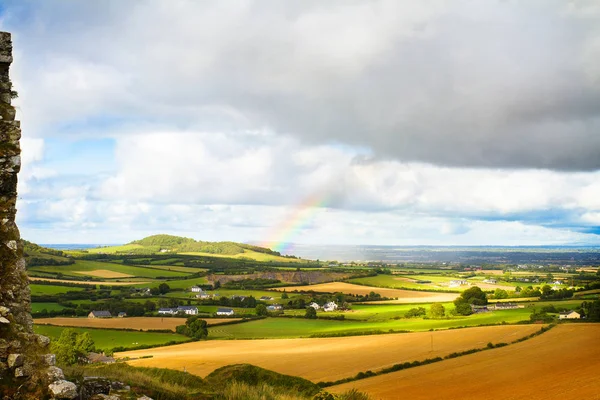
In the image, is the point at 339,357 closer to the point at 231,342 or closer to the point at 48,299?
the point at 231,342

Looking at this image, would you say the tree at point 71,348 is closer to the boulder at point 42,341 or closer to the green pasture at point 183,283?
the boulder at point 42,341

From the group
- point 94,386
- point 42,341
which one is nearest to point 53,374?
point 42,341

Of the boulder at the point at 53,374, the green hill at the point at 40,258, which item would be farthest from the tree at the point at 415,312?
the green hill at the point at 40,258

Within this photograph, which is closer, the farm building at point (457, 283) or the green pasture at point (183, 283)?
the green pasture at point (183, 283)

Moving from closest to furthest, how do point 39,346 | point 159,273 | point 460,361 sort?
point 39,346 < point 460,361 < point 159,273

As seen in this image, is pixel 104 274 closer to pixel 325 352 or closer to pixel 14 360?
pixel 325 352

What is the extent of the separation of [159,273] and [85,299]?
51.3m

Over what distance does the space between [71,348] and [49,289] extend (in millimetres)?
60403

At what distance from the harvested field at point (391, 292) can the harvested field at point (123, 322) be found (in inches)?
1800

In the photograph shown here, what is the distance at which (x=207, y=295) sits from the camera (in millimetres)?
112750

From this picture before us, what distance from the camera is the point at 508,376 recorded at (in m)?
36.3

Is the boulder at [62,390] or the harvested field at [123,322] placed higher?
the boulder at [62,390]

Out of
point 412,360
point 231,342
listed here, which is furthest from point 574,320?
point 231,342

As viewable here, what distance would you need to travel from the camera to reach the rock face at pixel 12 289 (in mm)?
8555
